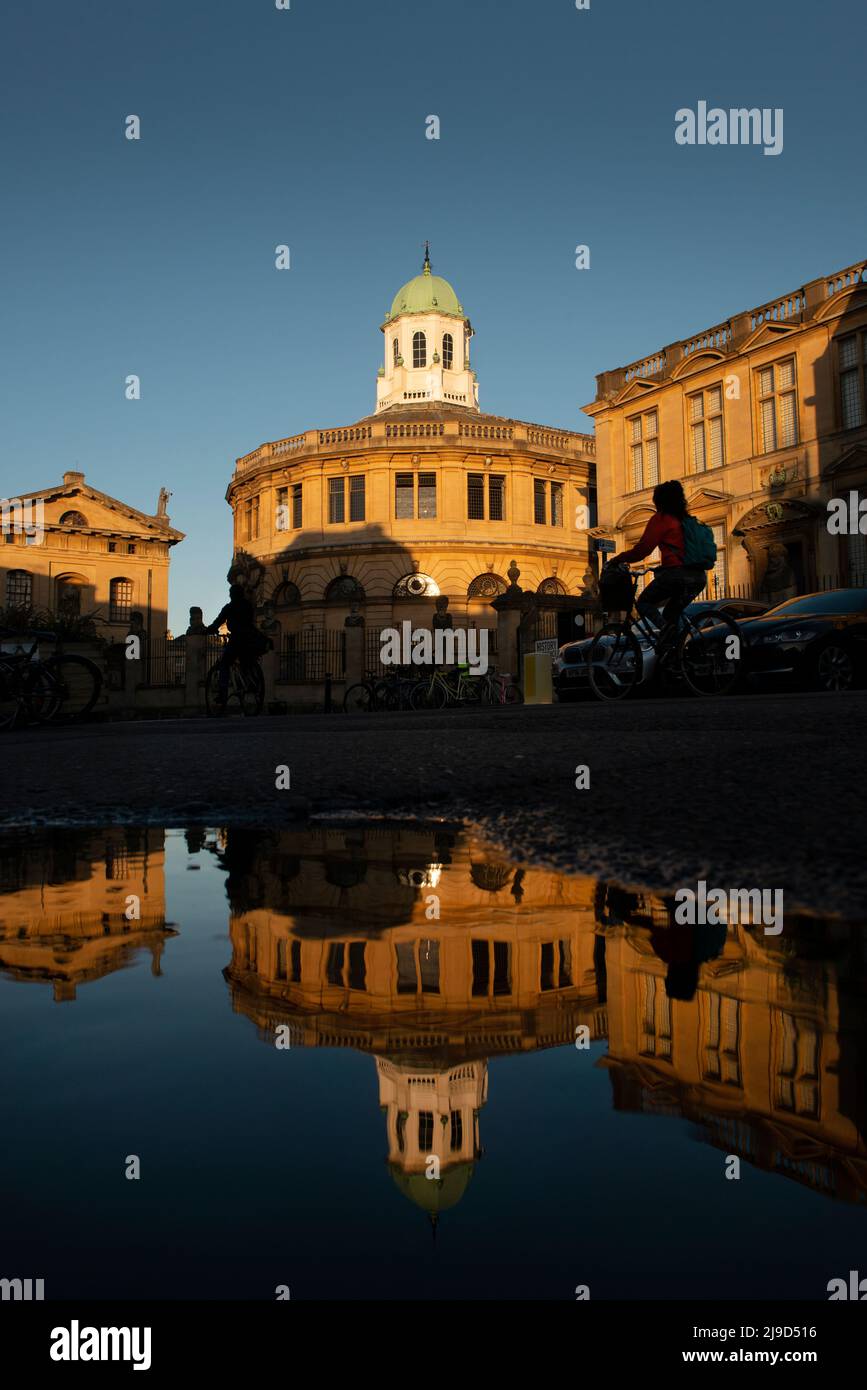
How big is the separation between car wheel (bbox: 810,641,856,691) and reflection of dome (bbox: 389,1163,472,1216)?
35.3 feet

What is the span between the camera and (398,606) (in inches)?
1642

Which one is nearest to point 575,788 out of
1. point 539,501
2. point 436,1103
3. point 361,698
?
point 436,1103

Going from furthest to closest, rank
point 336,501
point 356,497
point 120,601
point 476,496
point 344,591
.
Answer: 1. point 120,601
2. point 336,501
3. point 356,497
4. point 476,496
5. point 344,591

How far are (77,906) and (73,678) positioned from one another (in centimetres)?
967

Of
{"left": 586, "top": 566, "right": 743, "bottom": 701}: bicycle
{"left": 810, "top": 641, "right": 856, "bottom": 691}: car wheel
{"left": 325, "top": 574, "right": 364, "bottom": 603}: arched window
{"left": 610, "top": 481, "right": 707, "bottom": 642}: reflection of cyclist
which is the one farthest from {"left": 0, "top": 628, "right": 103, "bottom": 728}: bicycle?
{"left": 325, "top": 574, "right": 364, "bottom": 603}: arched window

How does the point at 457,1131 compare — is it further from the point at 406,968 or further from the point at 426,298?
the point at 426,298

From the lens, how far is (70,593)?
48062 millimetres

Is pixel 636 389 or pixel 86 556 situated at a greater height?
pixel 636 389

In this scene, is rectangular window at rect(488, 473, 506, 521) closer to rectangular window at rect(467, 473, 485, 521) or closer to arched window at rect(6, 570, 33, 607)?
rectangular window at rect(467, 473, 485, 521)

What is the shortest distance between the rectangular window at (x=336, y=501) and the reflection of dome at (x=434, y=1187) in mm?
43131

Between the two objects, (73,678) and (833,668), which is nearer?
(833,668)

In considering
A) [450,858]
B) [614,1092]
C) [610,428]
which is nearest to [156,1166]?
[614,1092]
